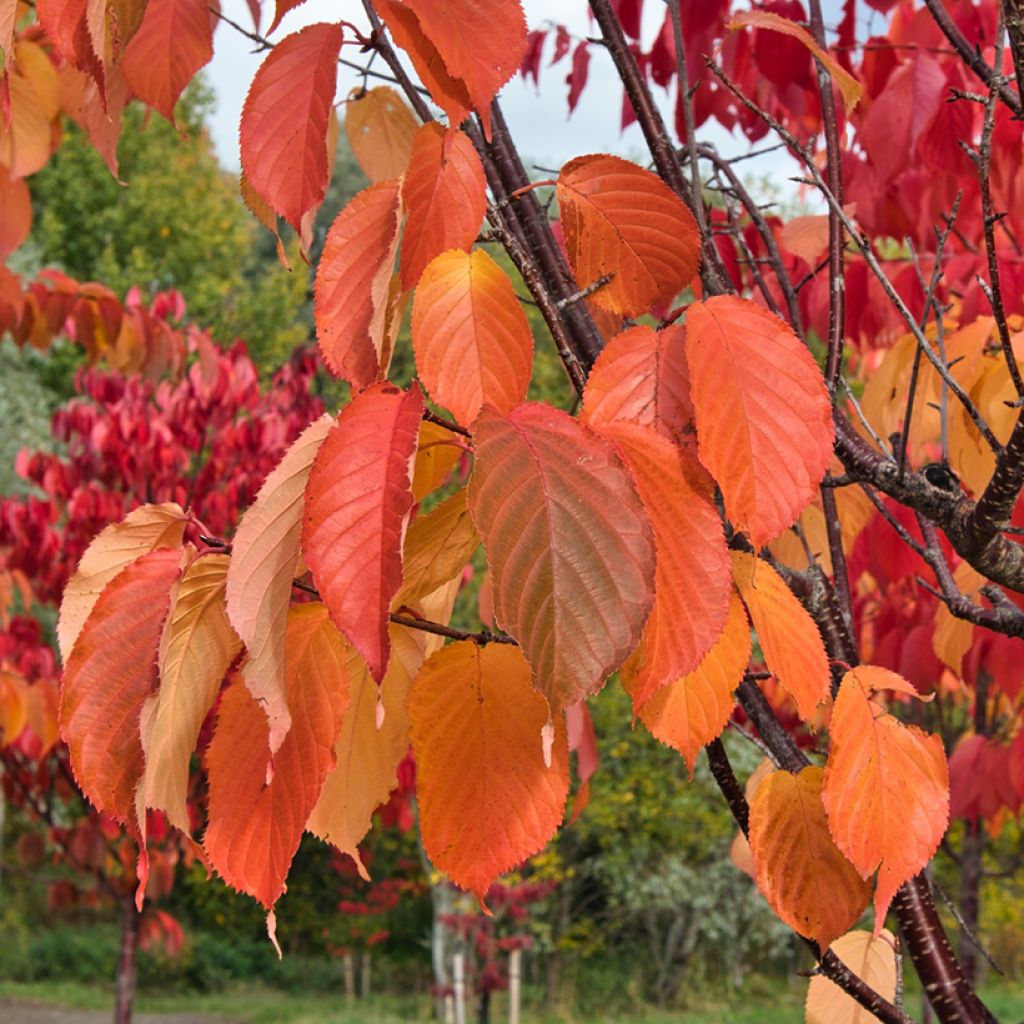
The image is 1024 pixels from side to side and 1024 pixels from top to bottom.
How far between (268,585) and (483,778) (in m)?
0.16

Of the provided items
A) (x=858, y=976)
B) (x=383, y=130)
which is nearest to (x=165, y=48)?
(x=383, y=130)

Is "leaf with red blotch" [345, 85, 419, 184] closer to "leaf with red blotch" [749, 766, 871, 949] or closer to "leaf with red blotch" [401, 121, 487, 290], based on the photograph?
"leaf with red blotch" [401, 121, 487, 290]

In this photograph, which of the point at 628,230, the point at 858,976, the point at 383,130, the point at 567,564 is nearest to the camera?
the point at 567,564

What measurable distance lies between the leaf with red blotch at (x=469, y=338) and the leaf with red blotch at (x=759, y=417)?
0.08 metres

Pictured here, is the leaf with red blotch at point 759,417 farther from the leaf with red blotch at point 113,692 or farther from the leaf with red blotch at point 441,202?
the leaf with red blotch at point 113,692

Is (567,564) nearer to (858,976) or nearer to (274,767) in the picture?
(274,767)

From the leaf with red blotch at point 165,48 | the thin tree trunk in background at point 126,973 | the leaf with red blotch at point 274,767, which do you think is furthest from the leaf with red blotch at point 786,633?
the thin tree trunk in background at point 126,973

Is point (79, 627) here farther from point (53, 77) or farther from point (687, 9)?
point (53, 77)

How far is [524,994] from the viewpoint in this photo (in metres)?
12.1

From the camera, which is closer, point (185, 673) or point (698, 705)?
point (185, 673)

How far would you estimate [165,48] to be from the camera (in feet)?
2.21

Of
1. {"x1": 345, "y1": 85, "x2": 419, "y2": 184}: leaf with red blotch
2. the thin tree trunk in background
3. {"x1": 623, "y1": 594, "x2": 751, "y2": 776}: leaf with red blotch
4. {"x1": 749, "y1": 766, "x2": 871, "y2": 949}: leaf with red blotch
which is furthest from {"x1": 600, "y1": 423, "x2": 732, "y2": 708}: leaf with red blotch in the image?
the thin tree trunk in background

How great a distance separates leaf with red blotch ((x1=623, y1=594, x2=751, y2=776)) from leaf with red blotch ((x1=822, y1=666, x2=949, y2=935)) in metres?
0.07

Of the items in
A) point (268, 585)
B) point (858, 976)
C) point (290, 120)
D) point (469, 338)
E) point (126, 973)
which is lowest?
point (126, 973)
